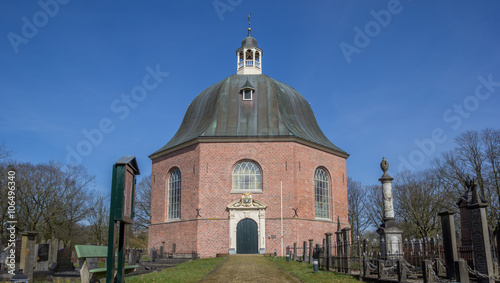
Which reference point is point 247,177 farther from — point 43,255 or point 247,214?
point 43,255

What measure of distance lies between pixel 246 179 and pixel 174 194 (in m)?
5.78

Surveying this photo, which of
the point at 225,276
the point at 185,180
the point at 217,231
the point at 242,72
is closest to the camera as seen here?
the point at 225,276

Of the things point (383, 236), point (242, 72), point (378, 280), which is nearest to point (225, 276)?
point (378, 280)

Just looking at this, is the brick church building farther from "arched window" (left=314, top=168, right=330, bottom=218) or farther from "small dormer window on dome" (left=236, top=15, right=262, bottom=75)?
"small dormer window on dome" (left=236, top=15, right=262, bottom=75)

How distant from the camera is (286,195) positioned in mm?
26922

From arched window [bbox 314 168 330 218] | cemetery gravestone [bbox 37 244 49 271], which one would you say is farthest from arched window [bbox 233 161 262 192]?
cemetery gravestone [bbox 37 244 49 271]

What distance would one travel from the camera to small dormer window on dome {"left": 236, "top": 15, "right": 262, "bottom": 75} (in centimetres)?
3441

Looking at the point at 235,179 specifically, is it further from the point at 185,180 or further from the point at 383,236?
the point at 383,236

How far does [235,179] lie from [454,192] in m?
17.5

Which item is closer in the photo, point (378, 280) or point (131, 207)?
point (131, 207)

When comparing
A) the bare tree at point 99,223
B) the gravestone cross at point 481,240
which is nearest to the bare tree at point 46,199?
the bare tree at point 99,223

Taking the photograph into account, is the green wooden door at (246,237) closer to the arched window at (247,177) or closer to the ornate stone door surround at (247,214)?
the ornate stone door surround at (247,214)

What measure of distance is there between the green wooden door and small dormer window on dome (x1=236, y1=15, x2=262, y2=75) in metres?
13.5

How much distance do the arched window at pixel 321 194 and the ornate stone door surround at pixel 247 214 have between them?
4.42 metres
